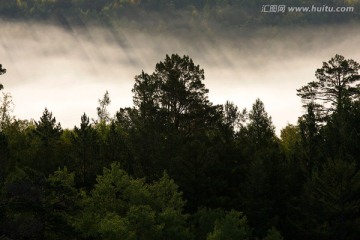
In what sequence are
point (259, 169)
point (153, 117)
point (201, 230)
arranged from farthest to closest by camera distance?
point (153, 117) → point (259, 169) → point (201, 230)

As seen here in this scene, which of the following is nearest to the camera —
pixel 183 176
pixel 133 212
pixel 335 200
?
pixel 133 212

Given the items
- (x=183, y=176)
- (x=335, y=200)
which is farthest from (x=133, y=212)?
(x=335, y=200)

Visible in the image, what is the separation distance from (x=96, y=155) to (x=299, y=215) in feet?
86.3

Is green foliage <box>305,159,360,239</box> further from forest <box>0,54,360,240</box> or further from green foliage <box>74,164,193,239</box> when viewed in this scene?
green foliage <box>74,164,193,239</box>

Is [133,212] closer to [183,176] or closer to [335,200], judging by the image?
[183,176]

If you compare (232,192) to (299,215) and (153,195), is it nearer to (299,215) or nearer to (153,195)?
(299,215)

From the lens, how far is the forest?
113ft

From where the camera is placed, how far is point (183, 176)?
48.4m

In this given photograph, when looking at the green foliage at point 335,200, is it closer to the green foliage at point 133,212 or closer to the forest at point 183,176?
the forest at point 183,176

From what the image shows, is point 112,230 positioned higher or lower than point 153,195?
lower

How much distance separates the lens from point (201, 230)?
140 feet

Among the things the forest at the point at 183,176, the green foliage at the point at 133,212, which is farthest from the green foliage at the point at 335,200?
the green foliage at the point at 133,212

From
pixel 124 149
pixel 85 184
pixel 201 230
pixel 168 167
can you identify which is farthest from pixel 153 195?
pixel 124 149

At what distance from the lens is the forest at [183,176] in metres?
34.4
